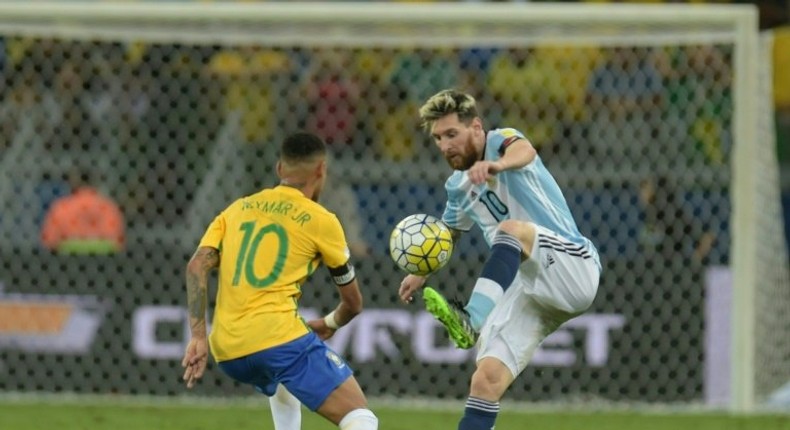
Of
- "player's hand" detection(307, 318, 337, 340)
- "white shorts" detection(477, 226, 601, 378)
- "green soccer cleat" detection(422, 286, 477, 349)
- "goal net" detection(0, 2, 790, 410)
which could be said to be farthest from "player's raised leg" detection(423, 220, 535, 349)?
"goal net" detection(0, 2, 790, 410)

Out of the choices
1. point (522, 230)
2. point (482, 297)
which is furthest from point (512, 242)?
point (482, 297)

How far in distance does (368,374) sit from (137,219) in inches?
83.4

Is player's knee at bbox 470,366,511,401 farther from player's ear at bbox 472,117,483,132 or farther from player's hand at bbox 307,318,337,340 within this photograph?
player's ear at bbox 472,117,483,132

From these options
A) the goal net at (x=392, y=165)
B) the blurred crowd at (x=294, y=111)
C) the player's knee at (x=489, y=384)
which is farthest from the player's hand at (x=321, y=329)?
the blurred crowd at (x=294, y=111)

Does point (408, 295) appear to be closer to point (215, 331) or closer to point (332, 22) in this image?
point (215, 331)

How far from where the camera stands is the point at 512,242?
6.58 meters

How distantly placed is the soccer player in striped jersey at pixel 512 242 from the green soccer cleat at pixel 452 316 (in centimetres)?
34

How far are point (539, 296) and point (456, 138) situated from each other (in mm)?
795

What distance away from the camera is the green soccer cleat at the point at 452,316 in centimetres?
613

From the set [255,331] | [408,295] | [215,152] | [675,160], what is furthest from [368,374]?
[255,331]

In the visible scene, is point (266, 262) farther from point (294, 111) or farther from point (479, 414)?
point (294, 111)

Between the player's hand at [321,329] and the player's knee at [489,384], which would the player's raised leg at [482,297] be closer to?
the player's knee at [489,384]

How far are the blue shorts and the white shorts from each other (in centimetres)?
83

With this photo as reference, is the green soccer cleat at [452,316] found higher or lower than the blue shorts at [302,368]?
higher
